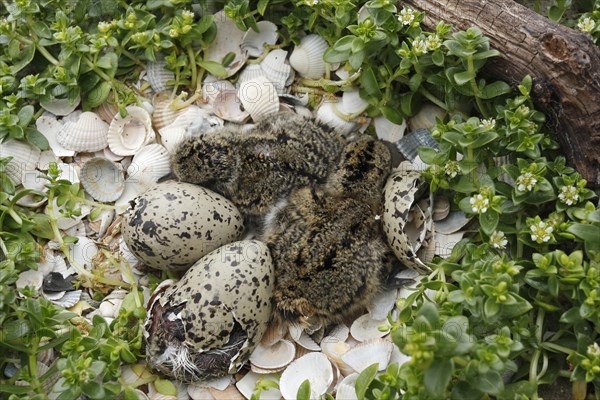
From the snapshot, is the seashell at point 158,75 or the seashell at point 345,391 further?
the seashell at point 158,75

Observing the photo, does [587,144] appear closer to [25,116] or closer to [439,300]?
[439,300]

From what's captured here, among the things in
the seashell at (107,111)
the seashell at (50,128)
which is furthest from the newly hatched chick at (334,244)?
the seashell at (50,128)

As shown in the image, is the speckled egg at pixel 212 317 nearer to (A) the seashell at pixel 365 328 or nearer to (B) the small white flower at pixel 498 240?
(A) the seashell at pixel 365 328

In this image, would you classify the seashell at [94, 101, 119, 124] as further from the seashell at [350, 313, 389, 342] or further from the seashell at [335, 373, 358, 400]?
the seashell at [335, 373, 358, 400]

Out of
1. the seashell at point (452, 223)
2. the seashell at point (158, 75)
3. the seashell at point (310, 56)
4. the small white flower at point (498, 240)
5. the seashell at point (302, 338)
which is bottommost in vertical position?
the seashell at point (302, 338)

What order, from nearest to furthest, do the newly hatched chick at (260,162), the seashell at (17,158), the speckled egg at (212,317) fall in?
the speckled egg at (212,317) → the newly hatched chick at (260,162) → the seashell at (17,158)
